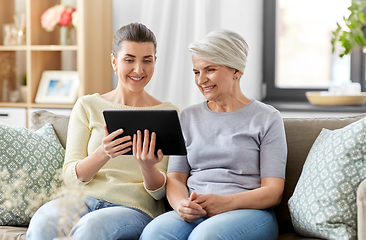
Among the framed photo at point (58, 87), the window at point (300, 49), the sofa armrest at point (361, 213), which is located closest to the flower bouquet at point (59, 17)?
the framed photo at point (58, 87)

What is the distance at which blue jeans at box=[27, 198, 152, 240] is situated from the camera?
137 centimetres

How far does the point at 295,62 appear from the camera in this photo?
10.2 feet

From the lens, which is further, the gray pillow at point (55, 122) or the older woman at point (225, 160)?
the gray pillow at point (55, 122)

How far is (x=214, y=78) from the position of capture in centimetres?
159

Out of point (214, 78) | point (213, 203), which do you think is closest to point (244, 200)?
point (213, 203)

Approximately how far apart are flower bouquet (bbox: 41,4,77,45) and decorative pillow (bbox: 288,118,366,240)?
208 cm

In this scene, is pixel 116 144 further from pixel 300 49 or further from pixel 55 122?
pixel 300 49

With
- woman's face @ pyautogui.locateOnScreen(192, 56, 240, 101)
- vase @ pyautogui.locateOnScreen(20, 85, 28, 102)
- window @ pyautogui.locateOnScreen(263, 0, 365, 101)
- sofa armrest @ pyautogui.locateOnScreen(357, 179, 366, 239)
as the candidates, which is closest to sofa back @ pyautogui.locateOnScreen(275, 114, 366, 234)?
woman's face @ pyautogui.locateOnScreen(192, 56, 240, 101)

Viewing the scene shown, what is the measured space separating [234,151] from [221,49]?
37 centimetres

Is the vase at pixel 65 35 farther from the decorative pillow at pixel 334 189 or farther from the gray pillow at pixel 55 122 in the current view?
the decorative pillow at pixel 334 189

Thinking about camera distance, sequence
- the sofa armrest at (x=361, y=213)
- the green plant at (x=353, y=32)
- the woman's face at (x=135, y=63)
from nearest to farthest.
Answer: the sofa armrest at (x=361, y=213), the woman's face at (x=135, y=63), the green plant at (x=353, y=32)

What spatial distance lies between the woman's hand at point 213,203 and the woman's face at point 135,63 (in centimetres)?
54

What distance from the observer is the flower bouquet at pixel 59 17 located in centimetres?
293

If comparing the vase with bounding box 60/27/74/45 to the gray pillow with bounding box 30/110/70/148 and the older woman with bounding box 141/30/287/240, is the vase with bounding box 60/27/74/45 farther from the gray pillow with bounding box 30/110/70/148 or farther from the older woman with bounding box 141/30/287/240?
the older woman with bounding box 141/30/287/240
